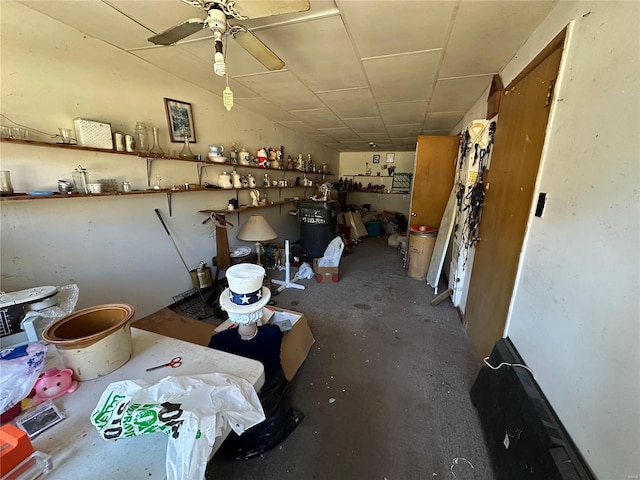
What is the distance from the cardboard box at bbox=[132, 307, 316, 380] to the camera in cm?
174

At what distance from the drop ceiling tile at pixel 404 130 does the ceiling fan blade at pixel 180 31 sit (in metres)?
3.61

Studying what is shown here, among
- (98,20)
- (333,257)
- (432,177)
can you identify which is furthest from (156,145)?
(432,177)

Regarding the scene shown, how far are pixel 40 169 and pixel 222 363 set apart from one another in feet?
6.34

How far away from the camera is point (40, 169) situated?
1.63 m

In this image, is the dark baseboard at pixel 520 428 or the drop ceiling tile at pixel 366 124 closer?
A: the dark baseboard at pixel 520 428

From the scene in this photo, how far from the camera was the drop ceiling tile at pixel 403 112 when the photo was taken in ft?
10.2

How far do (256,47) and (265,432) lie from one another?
214cm

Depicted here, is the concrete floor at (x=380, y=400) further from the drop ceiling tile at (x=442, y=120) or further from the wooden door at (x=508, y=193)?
the drop ceiling tile at (x=442, y=120)

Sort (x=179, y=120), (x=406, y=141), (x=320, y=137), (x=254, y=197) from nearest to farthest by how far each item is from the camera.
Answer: (x=179, y=120)
(x=254, y=197)
(x=320, y=137)
(x=406, y=141)

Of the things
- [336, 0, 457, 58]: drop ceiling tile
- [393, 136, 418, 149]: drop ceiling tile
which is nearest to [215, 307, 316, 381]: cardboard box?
[336, 0, 457, 58]: drop ceiling tile

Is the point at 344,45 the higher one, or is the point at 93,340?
the point at 344,45

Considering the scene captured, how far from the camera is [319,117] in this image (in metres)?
3.75

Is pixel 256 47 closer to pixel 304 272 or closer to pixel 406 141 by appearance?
pixel 304 272

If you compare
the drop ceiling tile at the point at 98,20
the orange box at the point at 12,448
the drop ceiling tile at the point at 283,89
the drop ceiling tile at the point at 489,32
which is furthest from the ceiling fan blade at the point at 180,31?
the orange box at the point at 12,448
